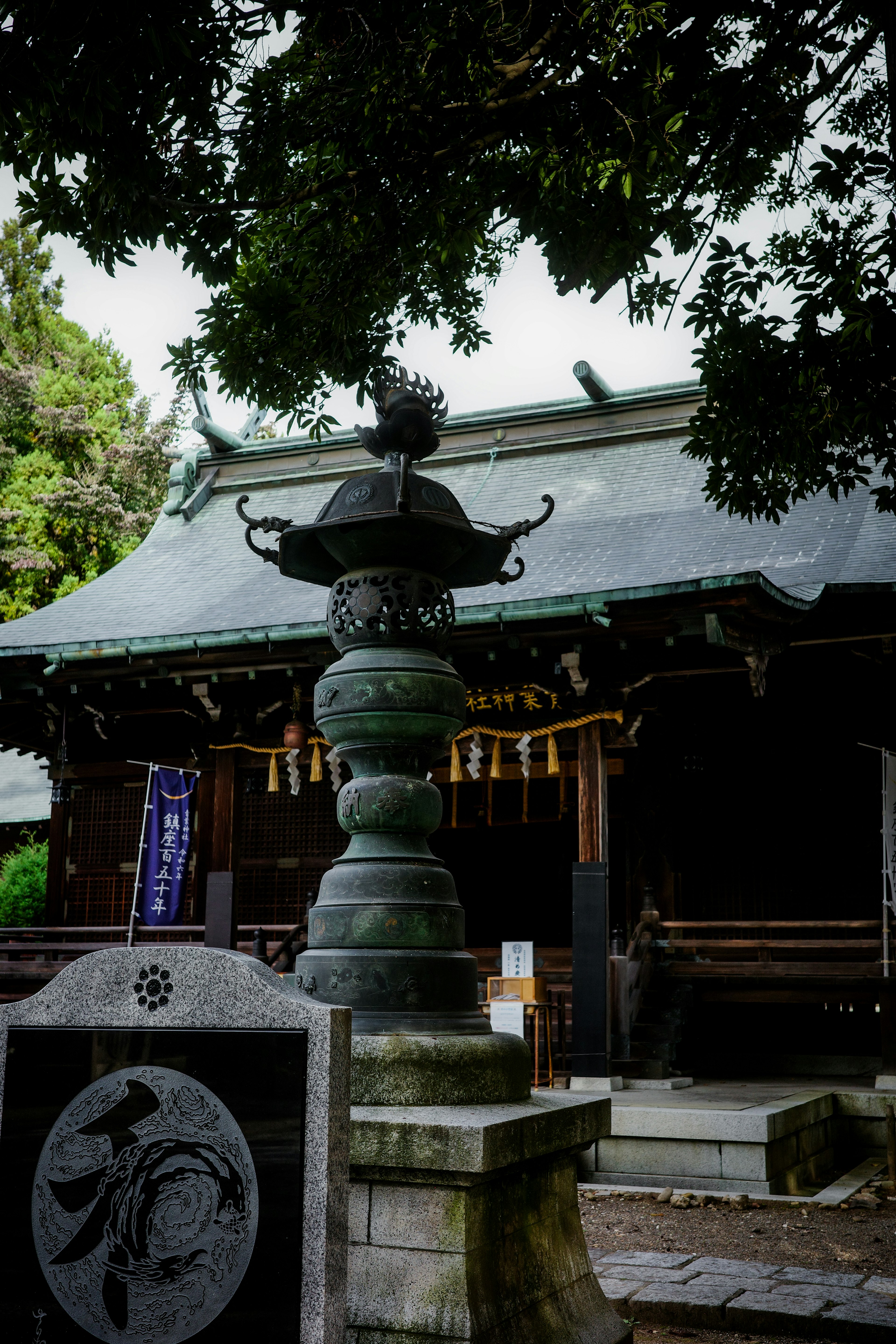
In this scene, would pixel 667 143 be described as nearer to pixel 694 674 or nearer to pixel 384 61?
pixel 384 61

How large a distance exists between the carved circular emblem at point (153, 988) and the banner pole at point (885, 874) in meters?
8.20

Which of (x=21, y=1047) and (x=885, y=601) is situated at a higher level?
(x=885, y=601)

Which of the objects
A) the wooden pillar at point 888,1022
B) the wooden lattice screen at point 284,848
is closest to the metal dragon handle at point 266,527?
the wooden pillar at point 888,1022

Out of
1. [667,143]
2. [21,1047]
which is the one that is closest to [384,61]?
[667,143]

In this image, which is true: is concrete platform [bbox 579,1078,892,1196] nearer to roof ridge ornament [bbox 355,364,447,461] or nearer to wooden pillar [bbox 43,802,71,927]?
roof ridge ornament [bbox 355,364,447,461]

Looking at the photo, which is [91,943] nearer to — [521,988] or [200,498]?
[521,988]

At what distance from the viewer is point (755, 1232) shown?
21.1ft

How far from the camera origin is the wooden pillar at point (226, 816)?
12.5 m

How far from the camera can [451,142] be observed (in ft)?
18.3

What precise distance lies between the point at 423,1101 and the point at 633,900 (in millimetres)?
9789

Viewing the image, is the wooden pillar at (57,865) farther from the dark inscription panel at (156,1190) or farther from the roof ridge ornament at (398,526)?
the dark inscription panel at (156,1190)

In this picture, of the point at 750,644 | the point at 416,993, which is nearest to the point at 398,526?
the point at 416,993

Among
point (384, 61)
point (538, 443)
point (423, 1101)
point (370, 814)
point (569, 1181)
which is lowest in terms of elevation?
point (569, 1181)

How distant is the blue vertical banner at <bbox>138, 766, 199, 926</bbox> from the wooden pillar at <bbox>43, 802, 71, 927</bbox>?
8.00ft
